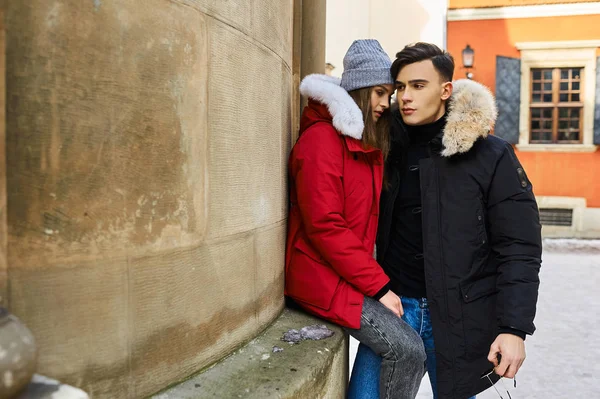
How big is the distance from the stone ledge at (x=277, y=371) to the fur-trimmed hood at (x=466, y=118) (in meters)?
0.85

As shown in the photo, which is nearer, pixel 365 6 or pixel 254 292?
pixel 254 292

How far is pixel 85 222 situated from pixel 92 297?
0.59 ft

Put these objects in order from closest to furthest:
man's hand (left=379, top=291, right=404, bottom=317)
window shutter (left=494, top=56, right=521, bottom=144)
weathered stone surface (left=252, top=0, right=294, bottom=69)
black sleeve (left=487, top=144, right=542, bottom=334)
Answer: weathered stone surface (left=252, top=0, right=294, bottom=69)
black sleeve (left=487, top=144, right=542, bottom=334)
man's hand (left=379, top=291, right=404, bottom=317)
window shutter (left=494, top=56, right=521, bottom=144)

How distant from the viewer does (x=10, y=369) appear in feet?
3.42

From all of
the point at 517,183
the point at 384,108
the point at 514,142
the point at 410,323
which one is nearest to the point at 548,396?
the point at 410,323

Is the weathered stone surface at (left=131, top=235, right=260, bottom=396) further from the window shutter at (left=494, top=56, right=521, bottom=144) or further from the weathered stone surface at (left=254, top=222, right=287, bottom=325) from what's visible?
the window shutter at (left=494, top=56, right=521, bottom=144)

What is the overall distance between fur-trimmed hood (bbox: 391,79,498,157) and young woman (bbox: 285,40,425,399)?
265 mm

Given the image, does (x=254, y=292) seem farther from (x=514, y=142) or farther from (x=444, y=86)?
(x=514, y=142)

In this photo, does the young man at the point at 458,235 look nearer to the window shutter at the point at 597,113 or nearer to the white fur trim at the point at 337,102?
the white fur trim at the point at 337,102

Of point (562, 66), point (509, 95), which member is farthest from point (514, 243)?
point (562, 66)

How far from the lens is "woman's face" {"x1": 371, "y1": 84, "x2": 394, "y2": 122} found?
7.86 ft

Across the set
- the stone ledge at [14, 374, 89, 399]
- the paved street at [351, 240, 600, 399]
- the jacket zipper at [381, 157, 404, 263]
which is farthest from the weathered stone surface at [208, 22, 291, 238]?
the paved street at [351, 240, 600, 399]

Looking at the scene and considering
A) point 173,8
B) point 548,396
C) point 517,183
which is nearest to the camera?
point 173,8

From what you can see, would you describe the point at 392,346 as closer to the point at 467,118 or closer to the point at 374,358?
the point at 374,358
